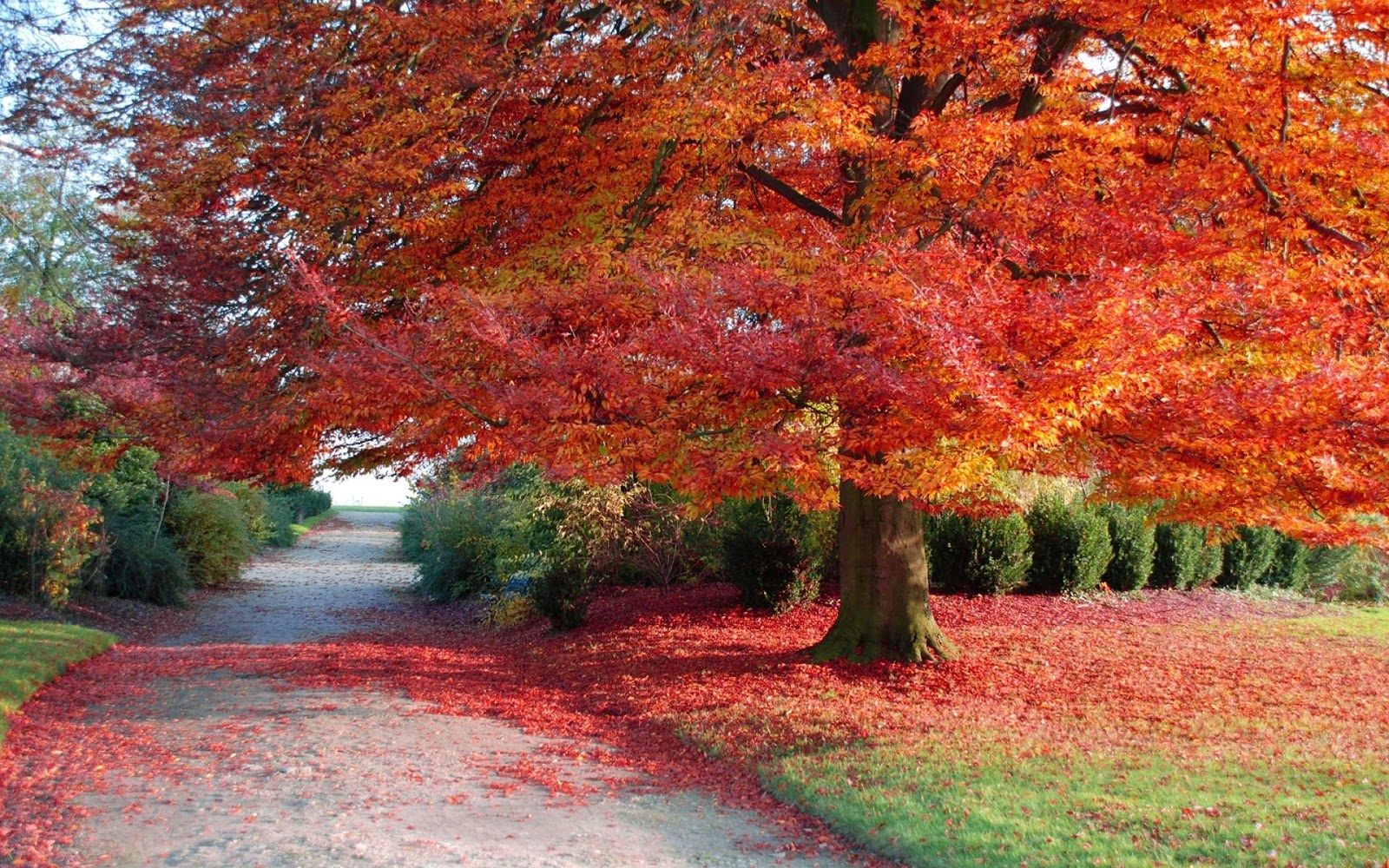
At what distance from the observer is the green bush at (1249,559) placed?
787 inches

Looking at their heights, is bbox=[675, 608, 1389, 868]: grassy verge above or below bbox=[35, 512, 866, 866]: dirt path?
above

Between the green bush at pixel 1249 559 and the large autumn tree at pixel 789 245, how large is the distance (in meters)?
11.0

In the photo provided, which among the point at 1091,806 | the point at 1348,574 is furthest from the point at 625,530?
the point at 1348,574

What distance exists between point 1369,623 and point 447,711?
14.5 m

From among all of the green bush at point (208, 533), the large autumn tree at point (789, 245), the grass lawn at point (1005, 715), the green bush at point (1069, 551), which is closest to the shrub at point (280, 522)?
the green bush at point (208, 533)

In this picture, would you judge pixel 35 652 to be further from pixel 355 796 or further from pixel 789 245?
pixel 789 245

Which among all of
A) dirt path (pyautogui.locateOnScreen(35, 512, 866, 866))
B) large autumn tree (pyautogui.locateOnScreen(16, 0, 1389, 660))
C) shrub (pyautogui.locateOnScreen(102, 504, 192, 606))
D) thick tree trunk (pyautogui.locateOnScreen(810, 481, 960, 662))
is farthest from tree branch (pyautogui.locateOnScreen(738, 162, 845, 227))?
shrub (pyautogui.locateOnScreen(102, 504, 192, 606))

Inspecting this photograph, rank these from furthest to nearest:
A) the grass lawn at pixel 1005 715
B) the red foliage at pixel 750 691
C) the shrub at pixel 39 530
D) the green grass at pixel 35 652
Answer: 1. the shrub at pixel 39 530
2. the green grass at pixel 35 652
3. the red foliage at pixel 750 691
4. the grass lawn at pixel 1005 715

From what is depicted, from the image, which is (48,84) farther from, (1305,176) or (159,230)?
(1305,176)

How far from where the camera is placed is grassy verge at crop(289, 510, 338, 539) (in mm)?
37625

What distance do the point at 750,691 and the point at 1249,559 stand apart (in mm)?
13788

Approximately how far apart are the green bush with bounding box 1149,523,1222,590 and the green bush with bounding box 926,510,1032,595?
10.3 feet

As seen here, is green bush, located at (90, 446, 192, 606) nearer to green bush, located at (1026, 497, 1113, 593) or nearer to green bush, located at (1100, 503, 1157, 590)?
green bush, located at (1026, 497, 1113, 593)

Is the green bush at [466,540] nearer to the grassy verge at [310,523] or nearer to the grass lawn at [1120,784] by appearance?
the grass lawn at [1120,784]
